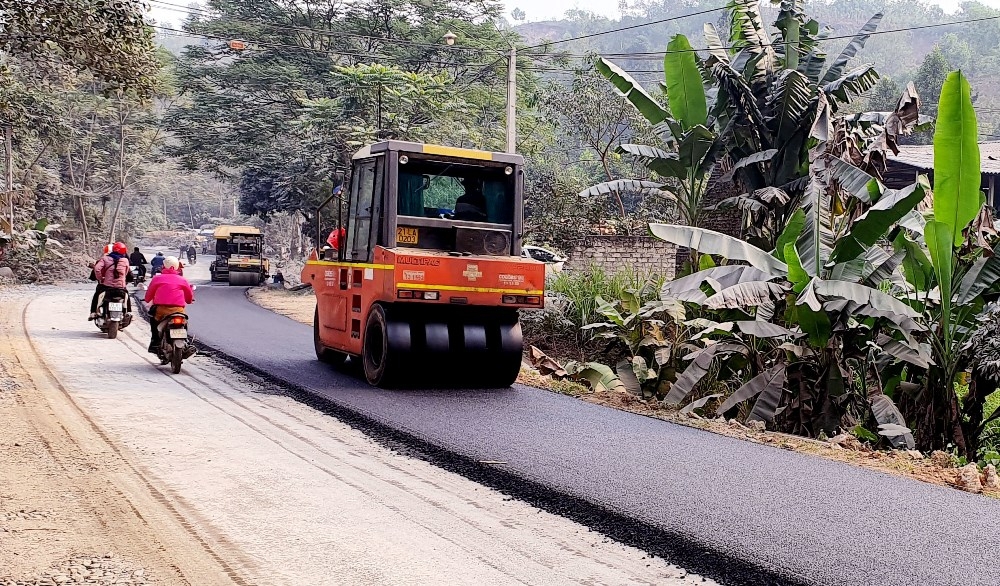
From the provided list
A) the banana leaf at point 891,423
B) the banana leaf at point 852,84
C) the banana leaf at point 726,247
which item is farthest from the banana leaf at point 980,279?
the banana leaf at point 852,84

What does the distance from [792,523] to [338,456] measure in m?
3.43

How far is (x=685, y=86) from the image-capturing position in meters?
13.0

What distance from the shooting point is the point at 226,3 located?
1458 inches

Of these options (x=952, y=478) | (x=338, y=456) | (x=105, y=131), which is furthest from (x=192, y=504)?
(x=105, y=131)

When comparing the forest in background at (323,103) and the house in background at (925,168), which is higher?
the forest in background at (323,103)

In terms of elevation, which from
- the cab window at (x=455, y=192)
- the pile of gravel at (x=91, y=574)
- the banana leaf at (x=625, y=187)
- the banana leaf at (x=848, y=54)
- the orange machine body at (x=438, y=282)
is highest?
the banana leaf at (x=848, y=54)

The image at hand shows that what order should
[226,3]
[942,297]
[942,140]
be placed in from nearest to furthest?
[942,140]
[942,297]
[226,3]

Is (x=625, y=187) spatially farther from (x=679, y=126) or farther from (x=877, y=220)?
(x=877, y=220)

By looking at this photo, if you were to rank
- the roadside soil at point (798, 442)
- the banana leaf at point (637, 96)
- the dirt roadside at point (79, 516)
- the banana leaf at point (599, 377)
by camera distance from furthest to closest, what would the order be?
1. the banana leaf at point (637, 96)
2. the banana leaf at point (599, 377)
3. the roadside soil at point (798, 442)
4. the dirt roadside at point (79, 516)

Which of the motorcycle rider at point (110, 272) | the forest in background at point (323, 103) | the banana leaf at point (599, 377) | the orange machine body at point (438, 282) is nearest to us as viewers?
the orange machine body at point (438, 282)

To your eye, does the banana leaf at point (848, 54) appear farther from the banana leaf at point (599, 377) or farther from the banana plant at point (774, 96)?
the banana leaf at point (599, 377)

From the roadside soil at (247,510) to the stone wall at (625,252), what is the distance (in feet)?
54.7

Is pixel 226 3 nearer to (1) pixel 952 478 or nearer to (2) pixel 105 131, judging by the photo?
(2) pixel 105 131

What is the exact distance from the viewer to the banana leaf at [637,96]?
13703 millimetres
